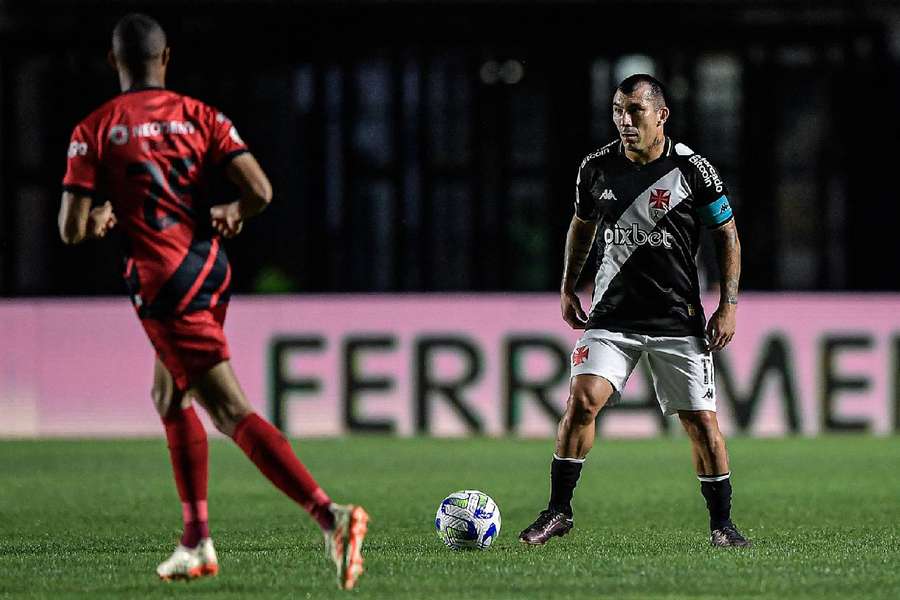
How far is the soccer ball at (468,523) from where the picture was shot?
699cm

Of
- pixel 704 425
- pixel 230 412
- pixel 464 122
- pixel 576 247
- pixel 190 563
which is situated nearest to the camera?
pixel 230 412

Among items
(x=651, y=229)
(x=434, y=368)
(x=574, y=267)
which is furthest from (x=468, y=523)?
(x=434, y=368)

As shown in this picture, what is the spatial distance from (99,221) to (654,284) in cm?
228

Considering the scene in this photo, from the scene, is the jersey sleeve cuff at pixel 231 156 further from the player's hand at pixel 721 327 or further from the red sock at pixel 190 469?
the player's hand at pixel 721 327

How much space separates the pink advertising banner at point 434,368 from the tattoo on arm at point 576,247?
6.44 meters

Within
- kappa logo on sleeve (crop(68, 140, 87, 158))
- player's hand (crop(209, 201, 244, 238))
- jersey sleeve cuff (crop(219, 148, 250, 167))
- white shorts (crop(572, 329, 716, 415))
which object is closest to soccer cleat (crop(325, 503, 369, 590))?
player's hand (crop(209, 201, 244, 238))

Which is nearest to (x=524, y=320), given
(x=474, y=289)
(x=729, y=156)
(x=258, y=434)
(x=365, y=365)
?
(x=365, y=365)

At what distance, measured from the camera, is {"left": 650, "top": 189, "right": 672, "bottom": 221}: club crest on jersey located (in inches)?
275

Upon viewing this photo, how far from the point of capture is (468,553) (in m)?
6.89

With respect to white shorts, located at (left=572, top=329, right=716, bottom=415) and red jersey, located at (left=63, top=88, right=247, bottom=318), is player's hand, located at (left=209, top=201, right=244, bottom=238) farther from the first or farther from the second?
white shorts, located at (left=572, top=329, right=716, bottom=415)

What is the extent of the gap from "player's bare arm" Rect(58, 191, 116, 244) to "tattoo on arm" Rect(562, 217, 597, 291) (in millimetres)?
2095

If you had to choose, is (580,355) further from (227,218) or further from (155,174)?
(155,174)

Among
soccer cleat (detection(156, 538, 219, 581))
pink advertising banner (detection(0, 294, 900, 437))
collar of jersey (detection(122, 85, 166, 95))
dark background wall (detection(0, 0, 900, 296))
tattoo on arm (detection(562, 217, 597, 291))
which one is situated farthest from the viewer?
dark background wall (detection(0, 0, 900, 296))

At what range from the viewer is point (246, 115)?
17.2m
